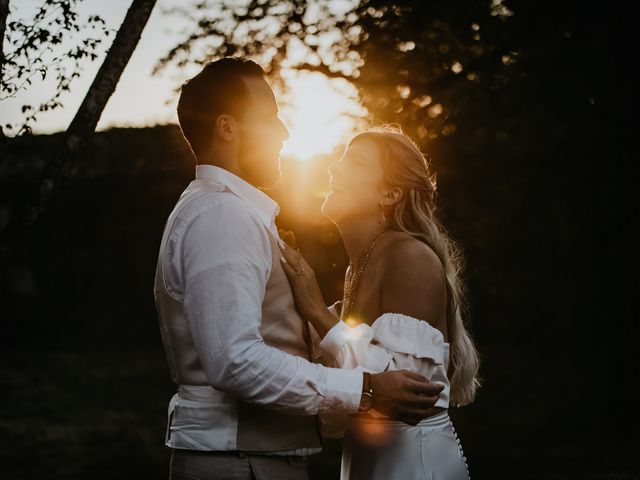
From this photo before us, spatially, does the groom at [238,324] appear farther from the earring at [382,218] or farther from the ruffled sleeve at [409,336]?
the earring at [382,218]

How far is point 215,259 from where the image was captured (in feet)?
7.73

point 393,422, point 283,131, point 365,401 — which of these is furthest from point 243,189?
point 393,422

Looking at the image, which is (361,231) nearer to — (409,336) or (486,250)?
(409,336)

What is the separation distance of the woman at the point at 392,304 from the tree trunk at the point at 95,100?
1.21m

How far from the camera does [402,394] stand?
8.29 feet

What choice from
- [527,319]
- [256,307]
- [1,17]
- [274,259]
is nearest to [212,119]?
[274,259]

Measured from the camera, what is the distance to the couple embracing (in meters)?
2.37

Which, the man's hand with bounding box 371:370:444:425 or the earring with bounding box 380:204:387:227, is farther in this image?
the earring with bounding box 380:204:387:227

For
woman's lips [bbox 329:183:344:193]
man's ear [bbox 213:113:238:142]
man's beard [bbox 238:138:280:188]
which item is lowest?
woman's lips [bbox 329:183:344:193]

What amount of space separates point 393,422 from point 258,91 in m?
1.42

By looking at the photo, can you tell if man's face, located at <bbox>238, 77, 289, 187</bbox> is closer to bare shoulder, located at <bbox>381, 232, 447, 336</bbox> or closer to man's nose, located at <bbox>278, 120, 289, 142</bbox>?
man's nose, located at <bbox>278, 120, 289, 142</bbox>

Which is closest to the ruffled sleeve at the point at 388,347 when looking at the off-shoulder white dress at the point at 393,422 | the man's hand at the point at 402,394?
the off-shoulder white dress at the point at 393,422

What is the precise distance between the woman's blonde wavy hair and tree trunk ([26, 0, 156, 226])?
123 centimetres

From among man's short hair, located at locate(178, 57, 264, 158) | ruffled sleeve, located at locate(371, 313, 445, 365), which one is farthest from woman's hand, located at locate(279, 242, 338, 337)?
man's short hair, located at locate(178, 57, 264, 158)
